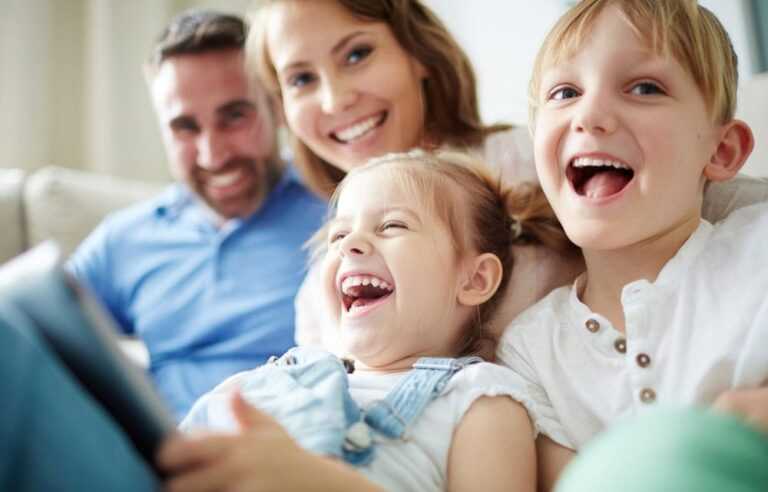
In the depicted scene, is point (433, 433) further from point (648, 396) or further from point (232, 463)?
point (232, 463)

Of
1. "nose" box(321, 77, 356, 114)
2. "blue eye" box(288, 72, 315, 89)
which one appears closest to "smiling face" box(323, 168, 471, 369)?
"nose" box(321, 77, 356, 114)

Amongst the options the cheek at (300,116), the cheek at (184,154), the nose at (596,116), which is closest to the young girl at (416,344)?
the nose at (596,116)

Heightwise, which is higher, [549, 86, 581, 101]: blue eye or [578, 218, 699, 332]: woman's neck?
[549, 86, 581, 101]: blue eye

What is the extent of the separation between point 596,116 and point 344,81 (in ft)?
2.14

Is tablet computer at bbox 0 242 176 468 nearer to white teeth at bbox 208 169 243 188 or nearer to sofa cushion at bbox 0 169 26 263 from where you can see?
white teeth at bbox 208 169 243 188

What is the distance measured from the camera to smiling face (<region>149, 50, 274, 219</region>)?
185cm

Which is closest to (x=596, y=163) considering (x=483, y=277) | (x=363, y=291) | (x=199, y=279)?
(x=483, y=277)

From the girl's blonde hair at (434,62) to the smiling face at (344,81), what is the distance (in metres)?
0.02

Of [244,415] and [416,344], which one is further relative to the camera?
[416,344]

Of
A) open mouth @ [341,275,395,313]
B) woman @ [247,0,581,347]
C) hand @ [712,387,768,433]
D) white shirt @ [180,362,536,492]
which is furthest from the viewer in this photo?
woman @ [247,0,581,347]

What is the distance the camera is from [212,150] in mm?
1866

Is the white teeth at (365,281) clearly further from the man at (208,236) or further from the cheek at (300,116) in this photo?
the man at (208,236)

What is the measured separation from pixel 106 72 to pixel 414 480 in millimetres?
2529

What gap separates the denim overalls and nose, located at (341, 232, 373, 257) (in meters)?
0.15
